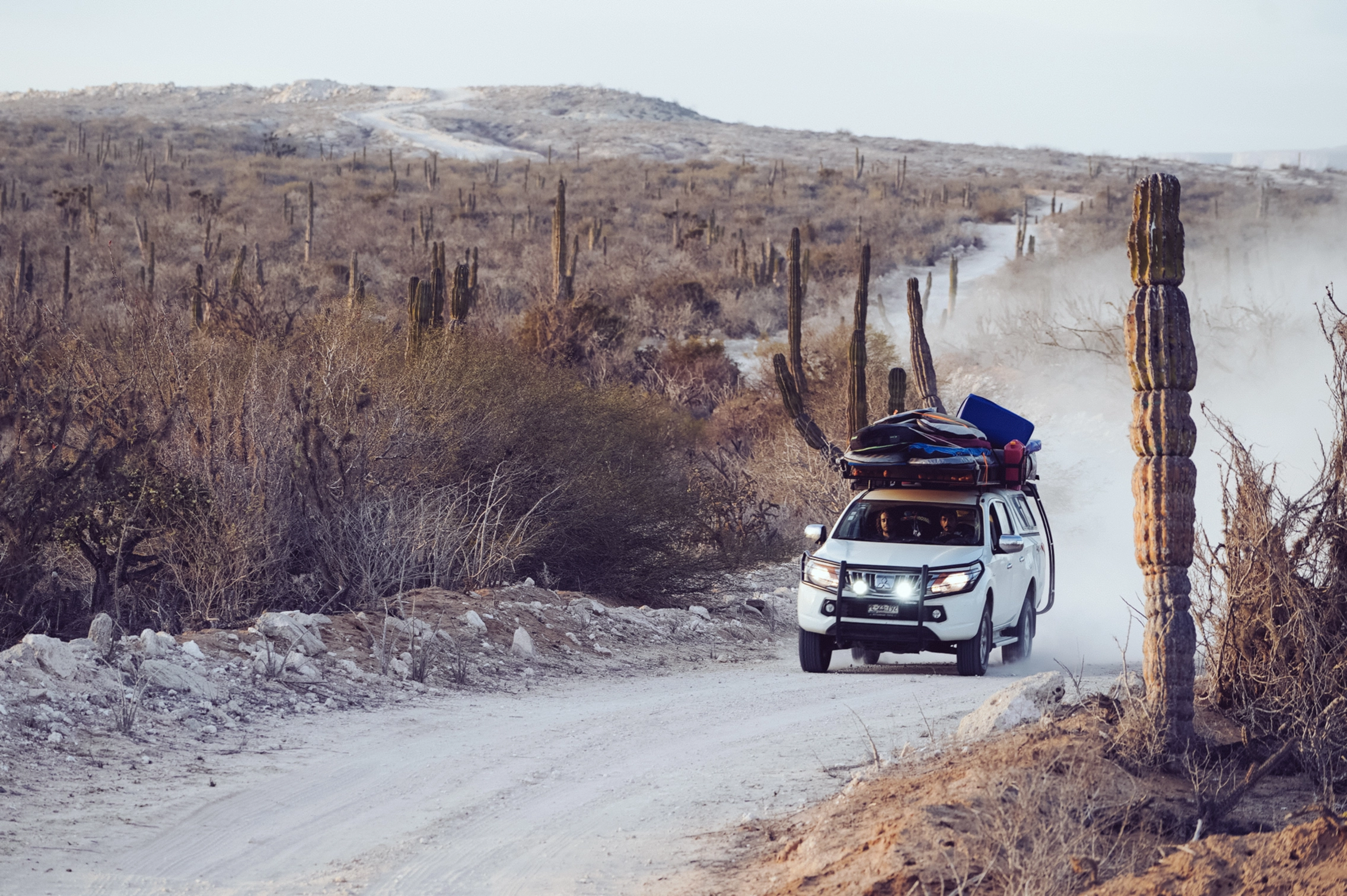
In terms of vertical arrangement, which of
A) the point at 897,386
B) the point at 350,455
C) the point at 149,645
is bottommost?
the point at 149,645

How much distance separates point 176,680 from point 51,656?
85 cm

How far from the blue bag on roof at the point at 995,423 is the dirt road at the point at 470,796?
363cm

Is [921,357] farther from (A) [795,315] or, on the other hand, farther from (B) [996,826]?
(B) [996,826]

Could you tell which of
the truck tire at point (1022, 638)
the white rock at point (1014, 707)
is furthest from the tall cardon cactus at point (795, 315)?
the white rock at point (1014, 707)

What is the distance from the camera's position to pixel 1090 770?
632 centimetres

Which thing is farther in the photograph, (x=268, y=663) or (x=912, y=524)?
(x=912, y=524)

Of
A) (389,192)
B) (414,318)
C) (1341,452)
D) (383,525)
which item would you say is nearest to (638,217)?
(389,192)

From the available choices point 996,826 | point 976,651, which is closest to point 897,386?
point 976,651

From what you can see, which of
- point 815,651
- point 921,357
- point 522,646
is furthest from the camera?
point 921,357

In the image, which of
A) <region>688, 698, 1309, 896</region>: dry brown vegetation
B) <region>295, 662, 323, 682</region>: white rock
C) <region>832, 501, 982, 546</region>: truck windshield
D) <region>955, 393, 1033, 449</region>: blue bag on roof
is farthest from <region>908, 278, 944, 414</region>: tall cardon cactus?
<region>688, 698, 1309, 896</region>: dry brown vegetation

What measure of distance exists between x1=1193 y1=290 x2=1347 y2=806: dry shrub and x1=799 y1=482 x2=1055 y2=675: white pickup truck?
397 centimetres

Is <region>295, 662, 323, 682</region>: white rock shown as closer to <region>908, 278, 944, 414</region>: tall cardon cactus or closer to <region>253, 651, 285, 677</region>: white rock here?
<region>253, 651, 285, 677</region>: white rock

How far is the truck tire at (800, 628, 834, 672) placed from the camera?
1225 cm

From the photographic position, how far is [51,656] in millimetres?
8945
